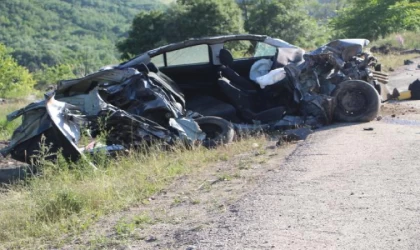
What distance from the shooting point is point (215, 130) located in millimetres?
10047

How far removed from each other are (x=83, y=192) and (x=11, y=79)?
44.3 m

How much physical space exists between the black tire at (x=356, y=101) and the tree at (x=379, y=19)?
24.4 m

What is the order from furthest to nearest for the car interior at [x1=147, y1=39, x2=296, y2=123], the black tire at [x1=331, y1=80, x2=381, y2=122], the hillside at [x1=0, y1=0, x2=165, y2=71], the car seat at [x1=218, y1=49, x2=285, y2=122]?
the hillside at [x1=0, y1=0, x2=165, y2=71] < the car interior at [x1=147, y1=39, x2=296, y2=123] < the car seat at [x1=218, y1=49, x2=285, y2=122] < the black tire at [x1=331, y1=80, x2=381, y2=122]

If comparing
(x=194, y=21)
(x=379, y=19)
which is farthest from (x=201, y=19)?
(x=379, y=19)

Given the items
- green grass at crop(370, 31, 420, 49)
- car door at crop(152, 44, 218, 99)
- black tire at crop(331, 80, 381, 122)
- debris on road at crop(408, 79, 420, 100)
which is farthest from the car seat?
green grass at crop(370, 31, 420, 49)

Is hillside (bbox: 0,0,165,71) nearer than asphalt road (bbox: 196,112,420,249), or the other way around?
asphalt road (bbox: 196,112,420,249)

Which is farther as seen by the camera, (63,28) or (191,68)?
(63,28)

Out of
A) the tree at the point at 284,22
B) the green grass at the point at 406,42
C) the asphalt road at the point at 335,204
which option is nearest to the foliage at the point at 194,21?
the tree at the point at 284,22

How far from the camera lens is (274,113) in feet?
34.2

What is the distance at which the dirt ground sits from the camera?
4.90 metres

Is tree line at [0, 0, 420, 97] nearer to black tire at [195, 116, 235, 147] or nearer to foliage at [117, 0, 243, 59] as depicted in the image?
foliage at [117, 0, 243, 59]

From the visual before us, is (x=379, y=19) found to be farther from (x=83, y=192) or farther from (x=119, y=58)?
(x=83, y=192)

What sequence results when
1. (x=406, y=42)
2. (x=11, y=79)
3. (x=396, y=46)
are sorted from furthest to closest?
1. (x=11, y=79)
2. (x=406, y=42)
3. (x=396, y=46)

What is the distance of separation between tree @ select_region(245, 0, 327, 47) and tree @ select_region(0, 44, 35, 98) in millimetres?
18002
